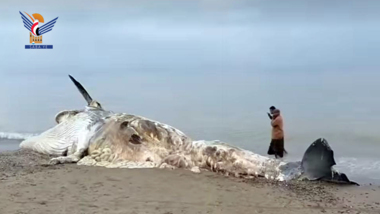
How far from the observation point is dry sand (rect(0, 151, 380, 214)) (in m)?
6.37

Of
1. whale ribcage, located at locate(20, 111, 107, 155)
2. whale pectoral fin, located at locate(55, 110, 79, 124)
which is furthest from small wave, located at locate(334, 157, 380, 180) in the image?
whale pectoral fin, located at locate(55, 110, 79, 124)

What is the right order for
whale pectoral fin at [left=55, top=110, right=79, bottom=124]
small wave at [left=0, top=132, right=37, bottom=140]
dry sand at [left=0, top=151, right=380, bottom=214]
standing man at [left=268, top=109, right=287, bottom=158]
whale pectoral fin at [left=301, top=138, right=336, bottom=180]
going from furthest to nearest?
1. small wave at [left=0, top=132, right=37, bottom=140]
2. standing man at [left=268, top=109, right=287, bottom=158]
3. whale pectoral fin at [left=55, top=110, right=79, bottom=124]
4. whale pectoral fin at [left=301, top=138, right=336, bottom=180]
5. dry sand at [left=0, top=151, right=380, bottom=214]

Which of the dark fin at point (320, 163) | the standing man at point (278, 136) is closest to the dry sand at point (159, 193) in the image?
the dark fin at point (320, 163)

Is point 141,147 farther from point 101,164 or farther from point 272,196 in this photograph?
point 272,196

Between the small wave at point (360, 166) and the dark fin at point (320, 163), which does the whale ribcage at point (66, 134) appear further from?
the small wave at point (360, 166)

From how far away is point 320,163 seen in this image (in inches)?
324

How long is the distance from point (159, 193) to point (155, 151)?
195 centimetres

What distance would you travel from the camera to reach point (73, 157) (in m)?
9.20

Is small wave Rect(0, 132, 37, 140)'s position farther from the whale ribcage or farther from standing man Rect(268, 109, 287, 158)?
standing man Rect(268, 109, 287, 158)

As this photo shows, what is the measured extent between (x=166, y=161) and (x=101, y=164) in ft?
3.44

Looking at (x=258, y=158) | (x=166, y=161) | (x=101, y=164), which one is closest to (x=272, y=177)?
(x=258, y=158)

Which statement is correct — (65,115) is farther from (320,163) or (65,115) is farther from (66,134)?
(320,163)

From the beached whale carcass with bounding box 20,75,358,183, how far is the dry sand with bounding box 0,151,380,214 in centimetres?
27

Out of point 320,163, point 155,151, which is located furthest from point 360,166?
point 155,151
